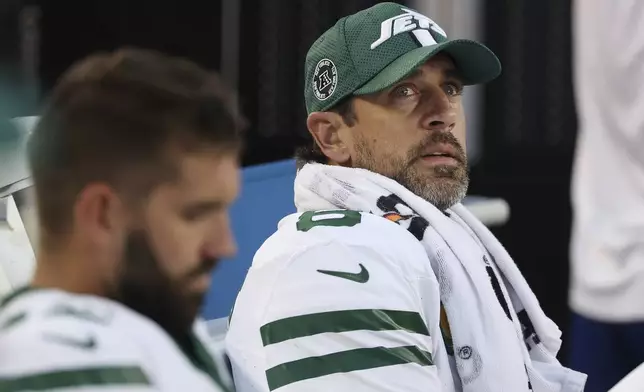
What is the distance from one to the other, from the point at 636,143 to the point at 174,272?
6.17 ft

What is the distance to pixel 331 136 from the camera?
1783 mm

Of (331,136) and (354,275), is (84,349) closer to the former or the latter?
(354,275)

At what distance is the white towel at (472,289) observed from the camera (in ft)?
4.80

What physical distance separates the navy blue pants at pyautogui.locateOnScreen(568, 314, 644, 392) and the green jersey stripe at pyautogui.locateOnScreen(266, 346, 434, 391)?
48.0 inches

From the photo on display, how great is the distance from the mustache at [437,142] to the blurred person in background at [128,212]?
0.93m

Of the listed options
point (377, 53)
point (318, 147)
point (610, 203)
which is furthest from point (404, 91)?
point (610, 203)

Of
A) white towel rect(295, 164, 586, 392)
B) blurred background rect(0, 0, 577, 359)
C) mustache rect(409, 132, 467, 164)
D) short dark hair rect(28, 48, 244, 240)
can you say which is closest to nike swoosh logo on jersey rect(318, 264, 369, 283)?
white towel rect(295, 164, 586, 392)

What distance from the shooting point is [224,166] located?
2.63 feet

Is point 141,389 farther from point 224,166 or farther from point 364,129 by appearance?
point 364,129

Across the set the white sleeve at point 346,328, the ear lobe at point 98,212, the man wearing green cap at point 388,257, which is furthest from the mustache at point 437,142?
the ear lobe at point 98,212

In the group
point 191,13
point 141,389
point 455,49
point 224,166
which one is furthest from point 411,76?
point 191,13

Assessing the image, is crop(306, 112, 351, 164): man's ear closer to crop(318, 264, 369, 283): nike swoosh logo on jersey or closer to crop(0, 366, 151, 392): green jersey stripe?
crop(318, 264, 369, 283): nike swoosh logo on jersey

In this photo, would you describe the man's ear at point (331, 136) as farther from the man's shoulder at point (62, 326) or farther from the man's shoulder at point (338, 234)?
the man's shoulder at point (62, 326)

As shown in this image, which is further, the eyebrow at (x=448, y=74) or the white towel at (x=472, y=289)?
the eyebrow at (x=448, y=74)
